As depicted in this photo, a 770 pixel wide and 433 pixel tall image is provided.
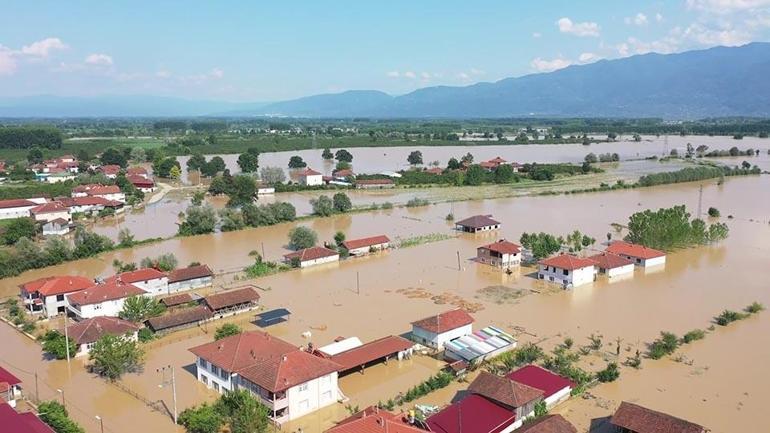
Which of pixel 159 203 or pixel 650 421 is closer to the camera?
pixel 650 421

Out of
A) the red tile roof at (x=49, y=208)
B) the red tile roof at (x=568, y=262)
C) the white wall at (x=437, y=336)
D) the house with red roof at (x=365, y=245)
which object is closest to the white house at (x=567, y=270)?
the red tile roof at (x=568, y=262)

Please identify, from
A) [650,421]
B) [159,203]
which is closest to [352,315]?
[650,421]

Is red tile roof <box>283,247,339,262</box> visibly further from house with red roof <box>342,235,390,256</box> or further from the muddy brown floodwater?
house with red roof <box>342,235,390,256</box>

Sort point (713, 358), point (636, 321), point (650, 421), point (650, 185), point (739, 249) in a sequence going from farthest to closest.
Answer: point (650, 185), point (739, 249), point (636, 321), point (713, 358), point (650, 421)

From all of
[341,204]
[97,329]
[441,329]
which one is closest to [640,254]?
[441,329]

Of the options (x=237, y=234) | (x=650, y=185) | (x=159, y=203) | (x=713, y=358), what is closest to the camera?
(x=713, y=358)

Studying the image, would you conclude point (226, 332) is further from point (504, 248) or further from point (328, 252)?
point (504, 248)

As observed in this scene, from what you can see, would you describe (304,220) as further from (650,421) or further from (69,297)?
(650,421)
